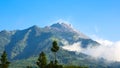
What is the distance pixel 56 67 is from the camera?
190625 mm

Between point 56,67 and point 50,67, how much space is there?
493 centimetres

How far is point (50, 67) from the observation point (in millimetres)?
193750
